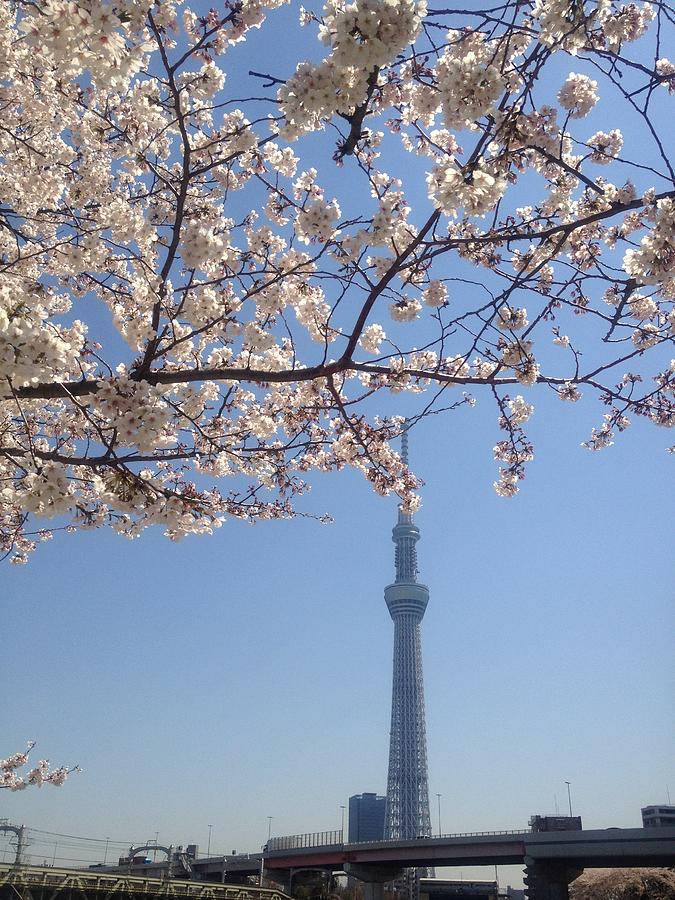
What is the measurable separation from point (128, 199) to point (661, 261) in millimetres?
4165

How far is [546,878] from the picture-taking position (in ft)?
128

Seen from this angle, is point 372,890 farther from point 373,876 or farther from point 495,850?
point 495,850

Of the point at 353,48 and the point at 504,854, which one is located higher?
the point at 353,48

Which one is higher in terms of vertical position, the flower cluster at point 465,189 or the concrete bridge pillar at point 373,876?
the flower cluster at point 465,189

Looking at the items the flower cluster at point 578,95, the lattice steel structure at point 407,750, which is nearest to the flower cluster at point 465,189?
the flower cluster at point 578,95

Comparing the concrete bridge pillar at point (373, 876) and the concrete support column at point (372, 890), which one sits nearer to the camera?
the concrete bridge pillar at point (373, 876)

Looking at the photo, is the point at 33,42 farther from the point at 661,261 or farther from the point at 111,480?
the point at 661,261

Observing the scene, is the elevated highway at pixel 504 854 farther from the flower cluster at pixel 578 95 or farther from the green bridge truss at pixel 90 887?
the flower cluster at pixel 578 95

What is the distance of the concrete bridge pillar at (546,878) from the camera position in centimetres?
3846

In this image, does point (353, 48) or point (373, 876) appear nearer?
point (353, 48)

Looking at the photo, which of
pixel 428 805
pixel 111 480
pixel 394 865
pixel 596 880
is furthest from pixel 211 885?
pixel 428 805

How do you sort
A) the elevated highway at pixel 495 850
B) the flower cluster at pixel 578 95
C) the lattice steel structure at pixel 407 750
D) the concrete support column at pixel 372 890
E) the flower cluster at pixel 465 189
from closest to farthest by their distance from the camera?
the flower cluster at pixel 465 189 → the flower cluster at pixel 578 95 → the elevated highway at pixel 495 850 → the concrete support column at pixel 372 890 → the lattice steel structure at pixel 407 750

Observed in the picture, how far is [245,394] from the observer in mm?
6984

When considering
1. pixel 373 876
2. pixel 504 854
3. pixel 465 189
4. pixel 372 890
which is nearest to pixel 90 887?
pixel 465 189
